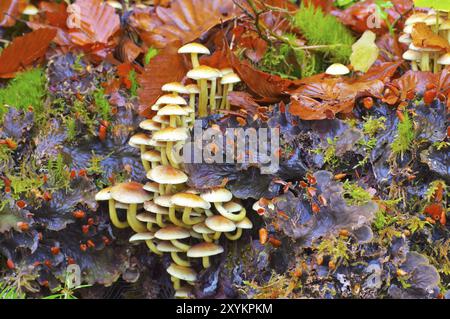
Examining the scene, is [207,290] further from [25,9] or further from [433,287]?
[25,9]

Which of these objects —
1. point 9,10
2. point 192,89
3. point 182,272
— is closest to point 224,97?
point 192,89

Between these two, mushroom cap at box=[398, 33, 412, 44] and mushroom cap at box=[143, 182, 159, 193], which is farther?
mushroom cap at box=[398, 33, 412, 44]

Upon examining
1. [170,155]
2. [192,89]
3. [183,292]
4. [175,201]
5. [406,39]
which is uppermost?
[406,39]

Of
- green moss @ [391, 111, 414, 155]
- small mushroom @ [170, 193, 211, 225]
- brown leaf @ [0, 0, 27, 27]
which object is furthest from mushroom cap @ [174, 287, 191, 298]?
brown leaf @ [0, 0, 27, 27]

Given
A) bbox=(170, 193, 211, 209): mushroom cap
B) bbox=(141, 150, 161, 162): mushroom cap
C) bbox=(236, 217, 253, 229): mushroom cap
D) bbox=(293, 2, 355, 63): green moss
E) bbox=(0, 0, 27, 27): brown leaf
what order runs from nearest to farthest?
bbox=(170, 193, 211, 209): mushroom cap < bbox=(236, 217, 253, 229): mushroom cap < bbox=(141, 150, 161, 162): mushroom cap < bbox=(293, 2, 355, 63): green moss < bbox=(0, 0, 27, 27): brown leaf

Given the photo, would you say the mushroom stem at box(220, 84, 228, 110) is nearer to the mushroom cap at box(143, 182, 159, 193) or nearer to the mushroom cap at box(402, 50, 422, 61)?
the mushroom cap at box(143, 182, 159, 193)

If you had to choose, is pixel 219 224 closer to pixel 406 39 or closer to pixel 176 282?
pixel 176 282
